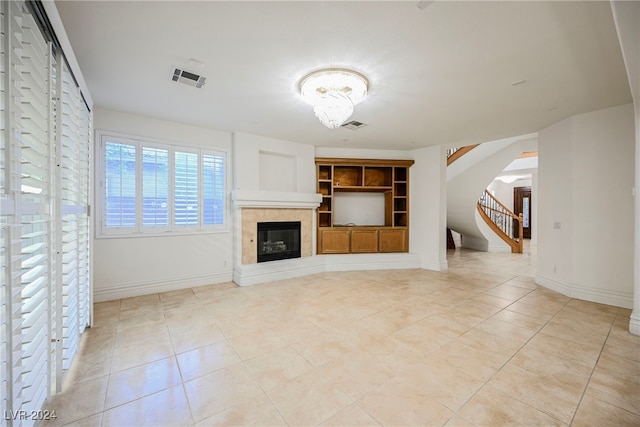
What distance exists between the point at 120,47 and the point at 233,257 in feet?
10.8

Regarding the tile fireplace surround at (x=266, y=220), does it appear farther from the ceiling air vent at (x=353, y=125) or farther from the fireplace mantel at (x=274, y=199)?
the ceiling air vent at (x=353, y=125)

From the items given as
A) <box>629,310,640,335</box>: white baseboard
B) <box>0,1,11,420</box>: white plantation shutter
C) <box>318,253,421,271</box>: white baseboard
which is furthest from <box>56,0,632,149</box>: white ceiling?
<box>318,253,421,271</box>: white baseboard

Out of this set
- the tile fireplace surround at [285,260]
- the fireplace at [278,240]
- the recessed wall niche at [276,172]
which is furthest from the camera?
the recessed wall niche at [276,172]

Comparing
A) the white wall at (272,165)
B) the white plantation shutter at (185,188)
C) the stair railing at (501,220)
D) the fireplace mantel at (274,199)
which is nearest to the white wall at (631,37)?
the fireplace mantel at (274,199)

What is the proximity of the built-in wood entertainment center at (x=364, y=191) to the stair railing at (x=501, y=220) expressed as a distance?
11.7 ft

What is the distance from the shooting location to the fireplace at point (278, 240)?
4.78 m

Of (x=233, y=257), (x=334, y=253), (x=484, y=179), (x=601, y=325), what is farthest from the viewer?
(x=484, y=179)

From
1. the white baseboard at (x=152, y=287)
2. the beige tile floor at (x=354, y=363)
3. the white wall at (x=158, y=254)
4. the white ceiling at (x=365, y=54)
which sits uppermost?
the white ceiling at (x=365, y=54)

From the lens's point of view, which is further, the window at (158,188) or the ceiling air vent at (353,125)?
the ceiling air vent at (353,125)

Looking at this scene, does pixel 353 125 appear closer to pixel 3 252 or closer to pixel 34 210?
pixel 34 210

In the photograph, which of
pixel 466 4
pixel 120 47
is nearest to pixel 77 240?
pixel 120 47

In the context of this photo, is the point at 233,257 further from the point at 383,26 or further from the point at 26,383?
the point at 383,26

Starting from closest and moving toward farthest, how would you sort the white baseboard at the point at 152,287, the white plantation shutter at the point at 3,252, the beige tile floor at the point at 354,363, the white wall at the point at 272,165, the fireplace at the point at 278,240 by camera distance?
the white plantation shutter at the point at 3,252, the beige tile floor at the point at 354,363, the white baseboard at the point at 152,287, the white wall at the point at 272,165, the fireplace at the point at 278,240

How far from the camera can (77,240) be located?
7.45 feet
